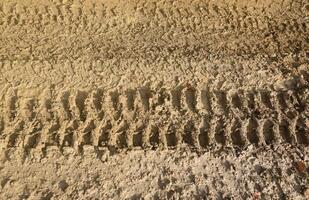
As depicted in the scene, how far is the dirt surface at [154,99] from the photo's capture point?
2934mm

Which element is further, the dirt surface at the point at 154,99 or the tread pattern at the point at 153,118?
the tread pattern at the point at 153,118

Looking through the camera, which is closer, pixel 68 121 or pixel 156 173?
pixel 156 173

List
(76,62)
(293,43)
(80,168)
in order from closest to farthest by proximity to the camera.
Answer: (80,168), (76,62), (293,43)

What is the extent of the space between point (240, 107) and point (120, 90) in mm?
840

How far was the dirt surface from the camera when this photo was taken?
2934 mm

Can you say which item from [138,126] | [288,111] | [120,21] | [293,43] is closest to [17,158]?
[138,126]

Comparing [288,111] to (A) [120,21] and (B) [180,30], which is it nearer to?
(B) [180,30]

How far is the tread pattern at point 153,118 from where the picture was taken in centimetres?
309

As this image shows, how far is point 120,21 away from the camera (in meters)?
3.82

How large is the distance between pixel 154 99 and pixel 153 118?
0.49 feet

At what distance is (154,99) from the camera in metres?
3.28

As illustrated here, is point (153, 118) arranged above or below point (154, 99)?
below

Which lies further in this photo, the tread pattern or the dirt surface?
the tread pattern

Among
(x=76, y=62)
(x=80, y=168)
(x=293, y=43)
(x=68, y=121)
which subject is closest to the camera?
(x=80, y=168)
